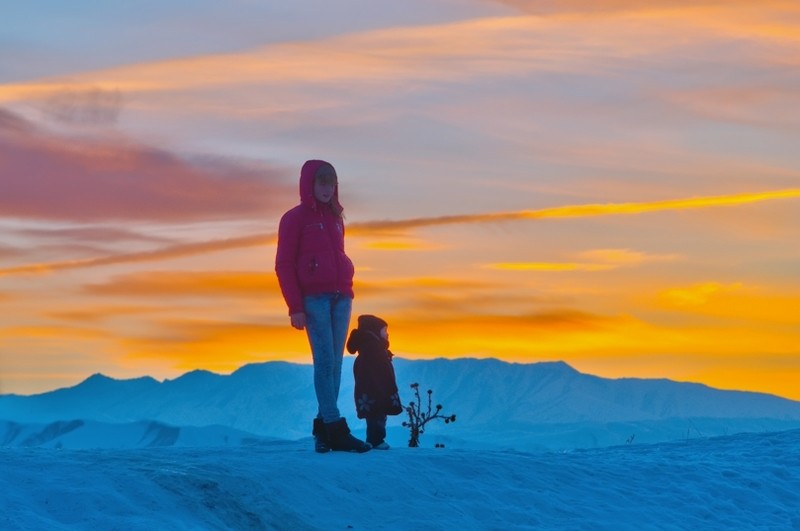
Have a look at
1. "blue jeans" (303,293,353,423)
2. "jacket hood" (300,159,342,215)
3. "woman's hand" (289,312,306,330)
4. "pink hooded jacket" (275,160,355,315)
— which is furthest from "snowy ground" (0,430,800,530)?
"jacket hood" (300,159,342,215)

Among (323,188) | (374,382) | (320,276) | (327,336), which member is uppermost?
(323,188)

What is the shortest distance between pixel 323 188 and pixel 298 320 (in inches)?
50.0

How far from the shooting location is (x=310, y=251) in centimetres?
1325

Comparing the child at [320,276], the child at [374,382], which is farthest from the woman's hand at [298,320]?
the child at [374,382]

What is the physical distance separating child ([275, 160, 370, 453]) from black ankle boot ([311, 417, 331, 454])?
0.15 ft

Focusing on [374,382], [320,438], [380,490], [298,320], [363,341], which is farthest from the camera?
[363,341]

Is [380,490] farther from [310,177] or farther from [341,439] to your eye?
[310,177]

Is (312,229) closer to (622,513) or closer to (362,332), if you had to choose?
(362,332)

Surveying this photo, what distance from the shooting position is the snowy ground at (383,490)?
10922 millimetres

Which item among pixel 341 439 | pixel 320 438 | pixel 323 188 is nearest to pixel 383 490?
pixel 341 439

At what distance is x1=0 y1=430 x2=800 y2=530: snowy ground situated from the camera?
10922mm

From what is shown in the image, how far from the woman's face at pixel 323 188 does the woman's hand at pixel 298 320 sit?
43.6 inches

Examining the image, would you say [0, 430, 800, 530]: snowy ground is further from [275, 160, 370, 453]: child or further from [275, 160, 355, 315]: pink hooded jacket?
[275, 160, 355, 315]: pink hooded jacket

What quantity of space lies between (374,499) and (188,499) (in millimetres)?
1789
